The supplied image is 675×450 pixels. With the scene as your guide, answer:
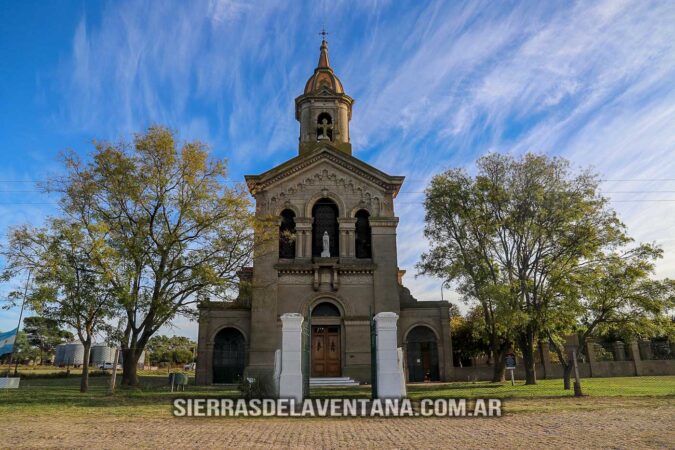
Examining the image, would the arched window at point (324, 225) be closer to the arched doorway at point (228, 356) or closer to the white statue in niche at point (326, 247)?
the white statue in niche at point (326, 247)

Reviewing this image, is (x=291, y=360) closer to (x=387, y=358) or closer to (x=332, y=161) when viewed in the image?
(x=387, y=358)

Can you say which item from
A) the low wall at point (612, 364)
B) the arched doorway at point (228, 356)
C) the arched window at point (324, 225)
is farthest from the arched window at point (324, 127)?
the low wall at point (612, 364)

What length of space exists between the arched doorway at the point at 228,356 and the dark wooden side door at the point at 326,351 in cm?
407

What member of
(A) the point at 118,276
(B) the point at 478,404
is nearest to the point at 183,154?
(A) the point at 118,276

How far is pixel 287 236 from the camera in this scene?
90.2ft

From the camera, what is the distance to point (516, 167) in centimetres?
2388

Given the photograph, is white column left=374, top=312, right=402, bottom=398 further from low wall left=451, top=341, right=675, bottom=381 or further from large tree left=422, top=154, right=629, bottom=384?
low wall left=451, top=341, right=675, bottom=381

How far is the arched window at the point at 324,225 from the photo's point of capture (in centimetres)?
2812

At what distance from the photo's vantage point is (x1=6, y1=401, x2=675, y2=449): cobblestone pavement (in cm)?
855

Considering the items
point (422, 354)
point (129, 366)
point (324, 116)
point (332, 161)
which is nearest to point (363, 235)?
point (332, 161)

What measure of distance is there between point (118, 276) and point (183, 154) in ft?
20.4

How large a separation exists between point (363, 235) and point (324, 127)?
8.48 meters

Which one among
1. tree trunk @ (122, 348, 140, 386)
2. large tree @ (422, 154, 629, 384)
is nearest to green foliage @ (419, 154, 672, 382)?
large tree @ (422, 154, 629, 384)

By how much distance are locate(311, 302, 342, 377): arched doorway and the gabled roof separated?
7984 millimetres
